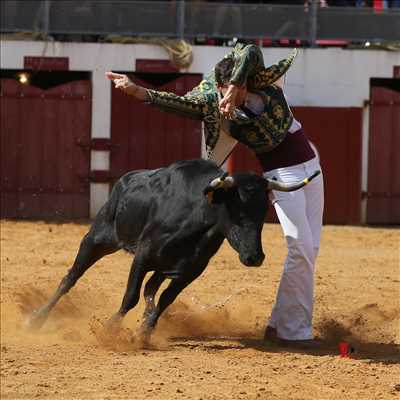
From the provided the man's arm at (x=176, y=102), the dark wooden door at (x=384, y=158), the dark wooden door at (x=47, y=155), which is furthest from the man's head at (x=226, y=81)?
the dark wooden door at (x=384, y=158)

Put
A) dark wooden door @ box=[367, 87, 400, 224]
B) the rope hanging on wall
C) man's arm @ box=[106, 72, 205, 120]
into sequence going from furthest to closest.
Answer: dark wooden door @ box=[367, 87, 400, 224] → the rope hanging on wall → man's arm @ box=[106, 72, 205, 120]

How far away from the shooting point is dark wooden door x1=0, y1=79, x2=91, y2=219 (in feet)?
41.9

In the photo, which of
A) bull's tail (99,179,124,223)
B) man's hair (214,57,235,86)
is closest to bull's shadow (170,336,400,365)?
bull's tail (99,179,124,223)

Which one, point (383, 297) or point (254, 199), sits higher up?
point (254, 199)

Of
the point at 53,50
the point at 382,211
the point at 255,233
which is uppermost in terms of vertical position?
the point at 53,50

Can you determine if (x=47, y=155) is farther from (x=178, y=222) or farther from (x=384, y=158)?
(x=178, y=222)

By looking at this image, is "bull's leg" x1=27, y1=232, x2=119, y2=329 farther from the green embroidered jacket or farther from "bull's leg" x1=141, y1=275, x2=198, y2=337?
the green embroidered jacket

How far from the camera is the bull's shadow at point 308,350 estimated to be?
5926 millimetres

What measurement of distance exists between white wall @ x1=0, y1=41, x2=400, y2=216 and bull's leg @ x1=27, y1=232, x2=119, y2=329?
591cm

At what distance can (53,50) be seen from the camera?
41.2ft

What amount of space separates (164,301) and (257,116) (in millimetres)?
1125

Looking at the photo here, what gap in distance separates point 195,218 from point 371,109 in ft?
24.0

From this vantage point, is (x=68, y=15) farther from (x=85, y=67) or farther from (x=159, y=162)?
(x=159, y=162)

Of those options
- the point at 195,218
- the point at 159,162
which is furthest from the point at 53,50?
the point at 195,218
